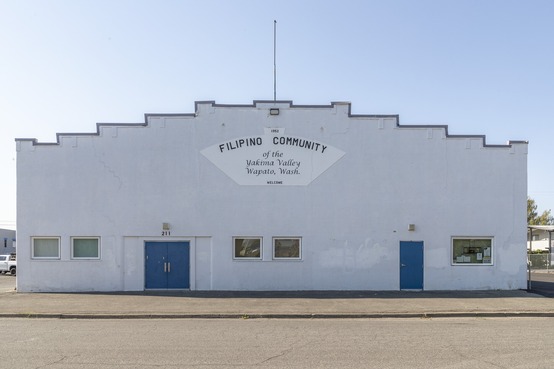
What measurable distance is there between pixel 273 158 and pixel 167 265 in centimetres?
566

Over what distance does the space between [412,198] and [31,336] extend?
532 inches

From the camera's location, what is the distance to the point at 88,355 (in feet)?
30.0

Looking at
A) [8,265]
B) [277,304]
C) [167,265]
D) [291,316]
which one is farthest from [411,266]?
[8,265]

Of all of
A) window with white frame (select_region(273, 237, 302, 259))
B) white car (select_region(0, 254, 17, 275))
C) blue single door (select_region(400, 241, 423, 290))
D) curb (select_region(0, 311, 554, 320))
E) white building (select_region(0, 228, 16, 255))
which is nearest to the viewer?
curb (select_region(0, 311, 554, 320))

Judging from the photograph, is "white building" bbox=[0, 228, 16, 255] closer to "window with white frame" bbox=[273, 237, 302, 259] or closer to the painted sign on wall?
the painted sign on wall

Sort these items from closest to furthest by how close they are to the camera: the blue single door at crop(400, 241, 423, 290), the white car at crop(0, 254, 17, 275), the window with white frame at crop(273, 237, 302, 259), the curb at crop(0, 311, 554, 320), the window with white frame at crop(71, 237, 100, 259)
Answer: the curb at crop(0, 311, 554, 320) < the blue single door at crop(400, 241, 423, 290) < the window with white frame at crop(273, 237, 302, 259) < the window with white frame at crop(71, 237, 100, 259) < the white car at crop(0, 254, 17, 275)

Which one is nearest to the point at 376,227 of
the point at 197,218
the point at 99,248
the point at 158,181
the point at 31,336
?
the point at 197,218

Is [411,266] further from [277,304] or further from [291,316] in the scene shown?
[291,316]

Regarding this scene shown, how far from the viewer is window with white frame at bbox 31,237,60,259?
63.7ft

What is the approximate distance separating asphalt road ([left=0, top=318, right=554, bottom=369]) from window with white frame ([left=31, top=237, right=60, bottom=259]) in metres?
6.06

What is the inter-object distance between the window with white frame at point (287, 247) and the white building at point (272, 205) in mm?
40

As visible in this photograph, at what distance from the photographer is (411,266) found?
1908 centimetres

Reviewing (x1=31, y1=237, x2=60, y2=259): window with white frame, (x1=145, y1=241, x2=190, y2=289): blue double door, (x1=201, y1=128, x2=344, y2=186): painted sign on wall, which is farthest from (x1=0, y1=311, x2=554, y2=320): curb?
(x1=201, y1=128, x2=344, y2=186): painted sign on wall

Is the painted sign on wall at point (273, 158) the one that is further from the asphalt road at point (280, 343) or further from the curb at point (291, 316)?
the asphalt road at point (280, 343)
